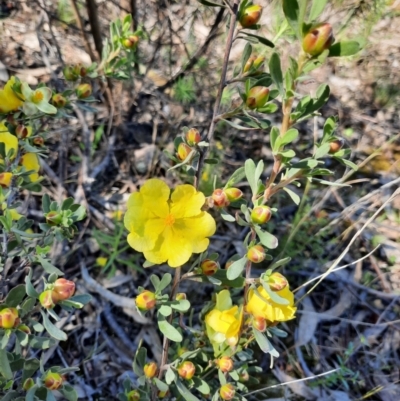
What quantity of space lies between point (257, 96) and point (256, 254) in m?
0.39

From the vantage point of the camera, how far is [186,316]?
2086 mm

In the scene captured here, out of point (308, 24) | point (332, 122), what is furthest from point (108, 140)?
point (308, 24)

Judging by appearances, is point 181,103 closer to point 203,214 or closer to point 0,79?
point 0,79

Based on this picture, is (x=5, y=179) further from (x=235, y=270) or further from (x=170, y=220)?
(x=235, y=270)

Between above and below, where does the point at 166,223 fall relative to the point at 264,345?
above

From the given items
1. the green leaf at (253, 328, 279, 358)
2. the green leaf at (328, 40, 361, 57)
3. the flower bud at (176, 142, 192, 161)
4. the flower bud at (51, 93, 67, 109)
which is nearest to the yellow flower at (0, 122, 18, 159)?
the flower bud at (51, 93, 67, 109)

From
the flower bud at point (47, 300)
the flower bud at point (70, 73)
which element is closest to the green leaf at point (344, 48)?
the flower bud at point (47, 300)

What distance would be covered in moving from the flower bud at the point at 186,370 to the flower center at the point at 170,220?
419 mm

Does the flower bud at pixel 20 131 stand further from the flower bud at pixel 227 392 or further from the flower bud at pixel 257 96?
the flower bud at pixel 227 392

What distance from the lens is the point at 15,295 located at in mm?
1247

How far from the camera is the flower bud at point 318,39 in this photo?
2.94 feet

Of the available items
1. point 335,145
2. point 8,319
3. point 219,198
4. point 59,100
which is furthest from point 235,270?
point 59,100

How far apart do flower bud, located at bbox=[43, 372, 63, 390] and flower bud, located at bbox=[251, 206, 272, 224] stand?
0.68 m

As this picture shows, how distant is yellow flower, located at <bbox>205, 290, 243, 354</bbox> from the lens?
4.54 ft
